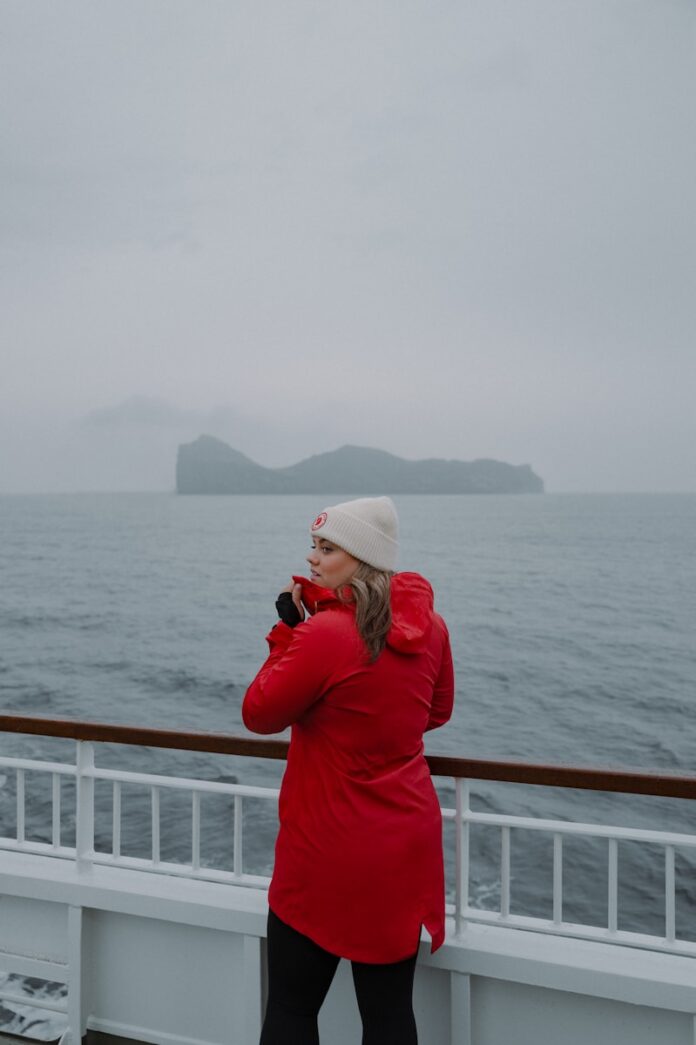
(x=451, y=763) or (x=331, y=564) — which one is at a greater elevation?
(x=331, y=564)

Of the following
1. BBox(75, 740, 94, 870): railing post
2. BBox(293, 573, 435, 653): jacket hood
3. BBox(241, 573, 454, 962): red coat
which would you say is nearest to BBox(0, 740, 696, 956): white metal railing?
BBox(75, 740, 94, 870): railing post

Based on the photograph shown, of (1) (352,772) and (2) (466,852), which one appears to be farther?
(2) (466,852)

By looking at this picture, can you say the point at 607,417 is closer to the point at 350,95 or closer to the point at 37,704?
the point at 350,95

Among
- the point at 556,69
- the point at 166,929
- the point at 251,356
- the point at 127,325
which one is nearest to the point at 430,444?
the point at 251,356

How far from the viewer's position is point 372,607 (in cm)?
146

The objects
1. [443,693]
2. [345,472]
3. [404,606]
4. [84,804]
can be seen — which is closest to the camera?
[404,606]

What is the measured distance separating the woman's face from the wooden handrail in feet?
1.91

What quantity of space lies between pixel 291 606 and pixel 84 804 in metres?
1.12

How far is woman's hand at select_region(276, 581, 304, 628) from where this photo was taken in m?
1.50

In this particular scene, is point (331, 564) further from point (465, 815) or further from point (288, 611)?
point (465, 815)

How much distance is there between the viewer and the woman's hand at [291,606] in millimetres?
1501

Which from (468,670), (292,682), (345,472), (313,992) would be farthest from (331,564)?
(345,472)

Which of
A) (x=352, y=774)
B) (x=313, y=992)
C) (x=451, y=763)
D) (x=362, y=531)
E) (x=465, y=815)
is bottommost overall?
(x=313, y=992)

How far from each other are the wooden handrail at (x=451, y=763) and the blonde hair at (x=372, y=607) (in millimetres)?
537
